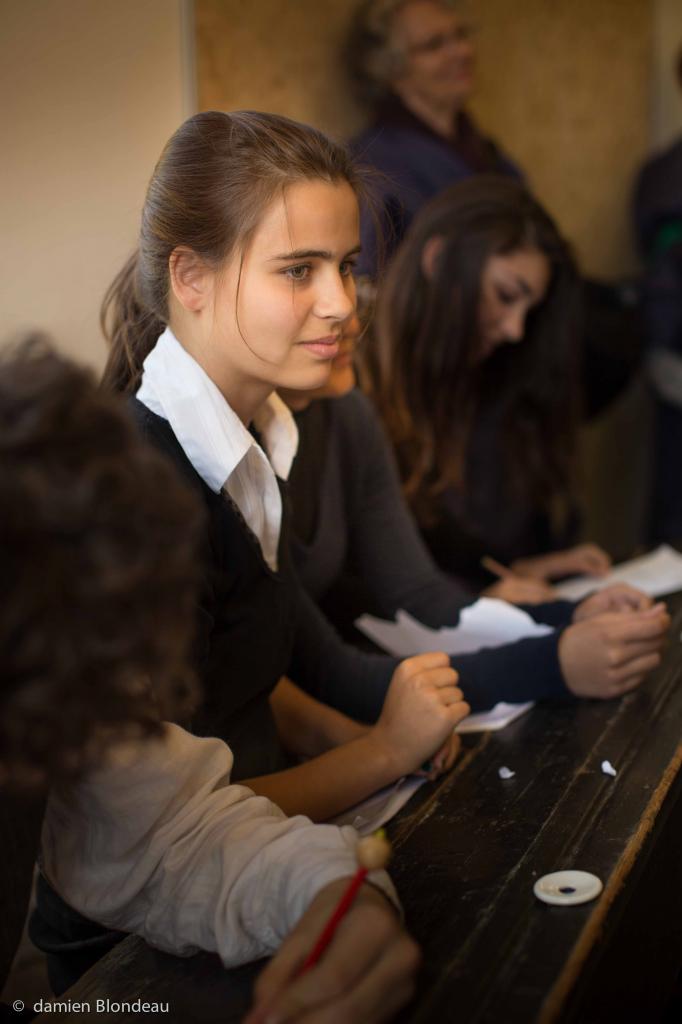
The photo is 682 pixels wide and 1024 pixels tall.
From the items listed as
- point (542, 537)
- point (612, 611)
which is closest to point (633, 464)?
point (542, 537)

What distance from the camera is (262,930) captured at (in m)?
0.85

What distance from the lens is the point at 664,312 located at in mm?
3334

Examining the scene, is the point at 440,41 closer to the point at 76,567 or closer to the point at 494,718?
the point at 494,718

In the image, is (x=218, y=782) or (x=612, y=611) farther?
(x=612, y=611)

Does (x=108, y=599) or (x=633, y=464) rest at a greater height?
(x=108, y=599)

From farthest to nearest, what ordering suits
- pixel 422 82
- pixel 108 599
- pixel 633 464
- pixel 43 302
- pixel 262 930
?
pixel 633 464, pixel 422 82, pixel 43 302, pixel 262 930, pixel 108 599

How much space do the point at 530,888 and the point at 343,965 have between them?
0.23 m

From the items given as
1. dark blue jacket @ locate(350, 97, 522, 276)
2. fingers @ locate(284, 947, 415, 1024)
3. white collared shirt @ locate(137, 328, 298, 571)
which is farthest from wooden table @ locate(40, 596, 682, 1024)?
dark blue jacket @ locate(350, 97, 522, 276)

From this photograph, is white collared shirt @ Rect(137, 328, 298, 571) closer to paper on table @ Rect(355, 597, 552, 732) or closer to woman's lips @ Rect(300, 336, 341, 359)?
woman's lips @ Rect(300, 336, 341, 359)

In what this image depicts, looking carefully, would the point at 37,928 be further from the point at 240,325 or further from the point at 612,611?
the point at 612,611

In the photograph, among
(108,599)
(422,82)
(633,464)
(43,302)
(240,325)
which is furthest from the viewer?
(633,464)

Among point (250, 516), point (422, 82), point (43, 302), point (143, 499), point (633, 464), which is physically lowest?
point (633, 464)

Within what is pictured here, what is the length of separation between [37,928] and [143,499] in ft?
2.14

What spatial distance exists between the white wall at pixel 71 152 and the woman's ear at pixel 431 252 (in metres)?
0.55
